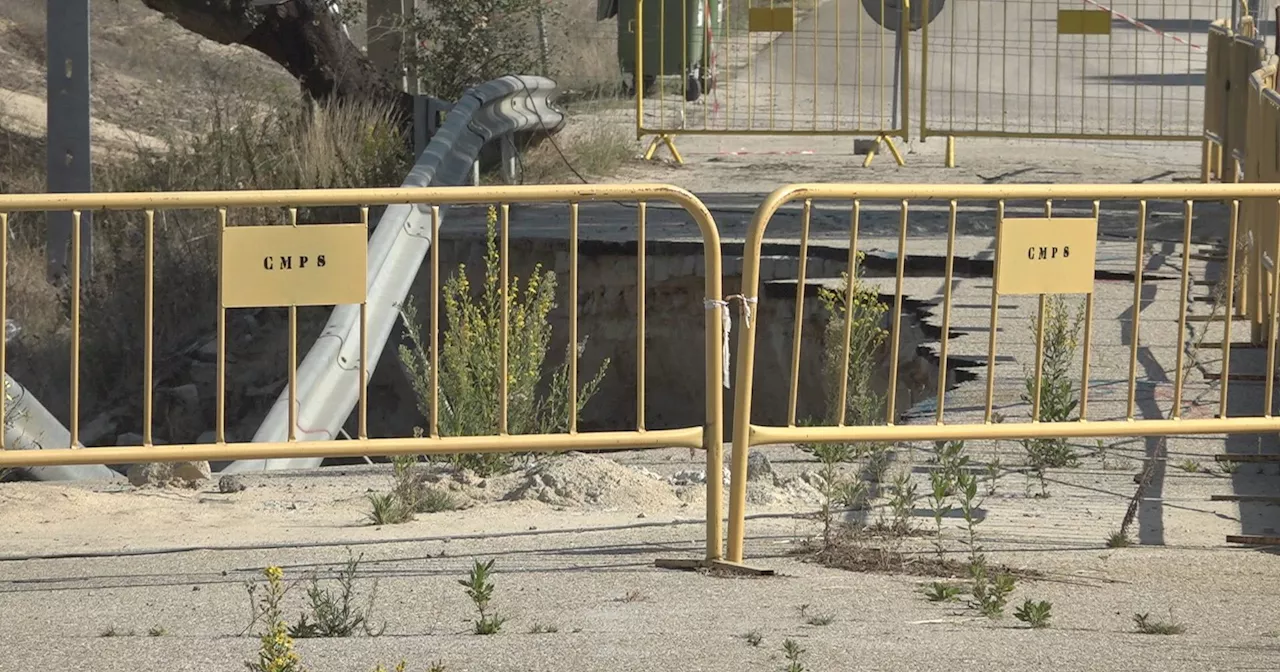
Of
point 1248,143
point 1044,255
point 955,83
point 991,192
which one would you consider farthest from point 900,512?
point 955,83

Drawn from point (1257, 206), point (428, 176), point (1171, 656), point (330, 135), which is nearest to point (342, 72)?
point (330, 135)

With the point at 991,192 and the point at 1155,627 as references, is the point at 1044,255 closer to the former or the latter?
the point at 991,192

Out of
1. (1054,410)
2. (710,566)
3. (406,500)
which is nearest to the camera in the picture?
(710,566)

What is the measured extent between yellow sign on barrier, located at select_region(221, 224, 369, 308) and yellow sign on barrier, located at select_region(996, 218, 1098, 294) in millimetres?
2114

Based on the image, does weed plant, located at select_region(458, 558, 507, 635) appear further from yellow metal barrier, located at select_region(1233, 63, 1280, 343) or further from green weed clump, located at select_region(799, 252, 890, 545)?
yellow metal barrier, located at select_region(1233, 63, 1280, 343)

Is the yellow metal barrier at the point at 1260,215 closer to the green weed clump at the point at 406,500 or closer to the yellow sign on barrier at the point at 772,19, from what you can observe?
the green weed clump at the point at 406,500

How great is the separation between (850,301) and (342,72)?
10252 millimetres

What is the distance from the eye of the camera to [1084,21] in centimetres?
1581

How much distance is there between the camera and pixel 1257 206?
29.5 ft

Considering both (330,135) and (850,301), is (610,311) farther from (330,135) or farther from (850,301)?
(850,301)

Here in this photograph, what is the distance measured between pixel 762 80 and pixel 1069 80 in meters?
4.38

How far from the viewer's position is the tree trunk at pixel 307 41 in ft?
49.5

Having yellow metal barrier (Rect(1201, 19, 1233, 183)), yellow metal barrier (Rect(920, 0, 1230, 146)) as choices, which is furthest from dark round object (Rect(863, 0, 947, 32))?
yellow metal barrier (Rect(1201, 19, 1233, 183))

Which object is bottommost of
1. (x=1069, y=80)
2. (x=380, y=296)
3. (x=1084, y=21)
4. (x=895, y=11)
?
(x=380, y=296)
